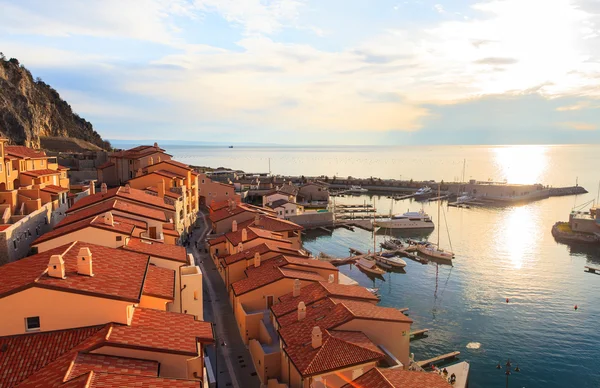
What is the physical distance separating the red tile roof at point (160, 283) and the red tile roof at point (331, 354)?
6290mm

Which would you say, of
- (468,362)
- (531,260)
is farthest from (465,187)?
(468,362)

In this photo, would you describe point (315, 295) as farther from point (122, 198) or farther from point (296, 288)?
point (122, 198)

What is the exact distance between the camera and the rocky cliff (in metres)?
77.5

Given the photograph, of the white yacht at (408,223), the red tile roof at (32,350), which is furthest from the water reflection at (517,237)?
the red tile roof at (32,350)

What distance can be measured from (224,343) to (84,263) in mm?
11683

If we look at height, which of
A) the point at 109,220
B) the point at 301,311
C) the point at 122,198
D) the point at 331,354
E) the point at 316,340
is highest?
the point at 122,198

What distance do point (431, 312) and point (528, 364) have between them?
29.3ft

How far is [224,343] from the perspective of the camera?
81.3 feet

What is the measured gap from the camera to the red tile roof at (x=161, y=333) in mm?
13422

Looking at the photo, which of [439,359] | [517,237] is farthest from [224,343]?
[517,237]

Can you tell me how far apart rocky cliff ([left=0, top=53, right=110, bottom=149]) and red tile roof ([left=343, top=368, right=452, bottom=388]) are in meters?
81.4

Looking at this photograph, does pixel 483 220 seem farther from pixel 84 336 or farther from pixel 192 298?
pixel 84 336

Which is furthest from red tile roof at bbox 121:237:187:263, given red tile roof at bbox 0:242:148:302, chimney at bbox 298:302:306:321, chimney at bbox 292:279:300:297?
chimney at bbox 292:279:300:297

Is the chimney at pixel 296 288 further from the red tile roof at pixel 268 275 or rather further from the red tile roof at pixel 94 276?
the red tile roof at pixel 94 276
